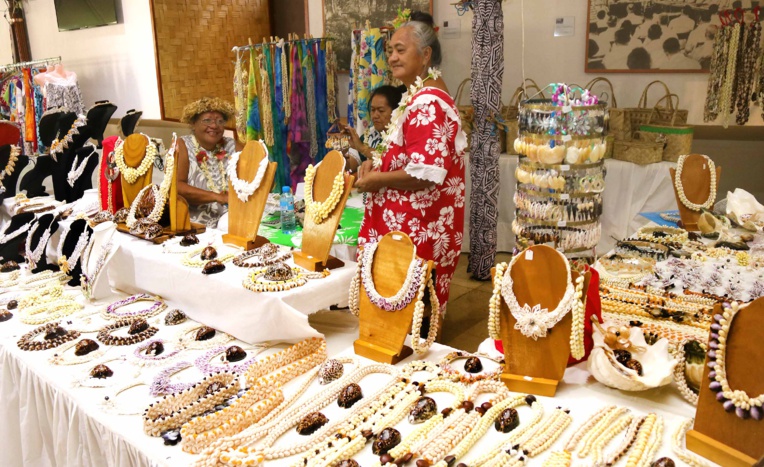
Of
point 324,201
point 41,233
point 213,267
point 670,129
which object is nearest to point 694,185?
point 670,129

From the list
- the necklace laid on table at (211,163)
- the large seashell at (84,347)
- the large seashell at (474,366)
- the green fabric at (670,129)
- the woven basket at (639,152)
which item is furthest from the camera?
the woven basket at (639,152)

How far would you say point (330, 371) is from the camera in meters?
1.70

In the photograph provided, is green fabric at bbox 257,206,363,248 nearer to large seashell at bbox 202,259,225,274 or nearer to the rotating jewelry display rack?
large seashell at bbox 202,259,225,274

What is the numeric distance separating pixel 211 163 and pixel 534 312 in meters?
2.56

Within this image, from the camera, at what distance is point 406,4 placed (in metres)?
5.34

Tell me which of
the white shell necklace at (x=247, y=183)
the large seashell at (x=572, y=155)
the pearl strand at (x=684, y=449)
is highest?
the large seashell at (x=572, y=155)

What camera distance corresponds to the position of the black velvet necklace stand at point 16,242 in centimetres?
284

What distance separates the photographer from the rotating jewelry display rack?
1.85 m

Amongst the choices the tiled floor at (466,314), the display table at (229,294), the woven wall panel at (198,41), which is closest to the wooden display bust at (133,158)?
the display table at (229,294)

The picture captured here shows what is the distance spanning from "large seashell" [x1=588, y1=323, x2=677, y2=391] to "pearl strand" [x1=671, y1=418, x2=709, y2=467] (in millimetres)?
125

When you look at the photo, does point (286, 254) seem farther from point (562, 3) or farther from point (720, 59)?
point (562, 3)

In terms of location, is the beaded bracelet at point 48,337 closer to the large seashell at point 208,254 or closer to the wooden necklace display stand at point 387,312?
the large seashell at point 208,254

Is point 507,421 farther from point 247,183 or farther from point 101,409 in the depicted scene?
point 247,183

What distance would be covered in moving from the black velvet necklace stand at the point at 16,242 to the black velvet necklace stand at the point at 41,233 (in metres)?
0.10
